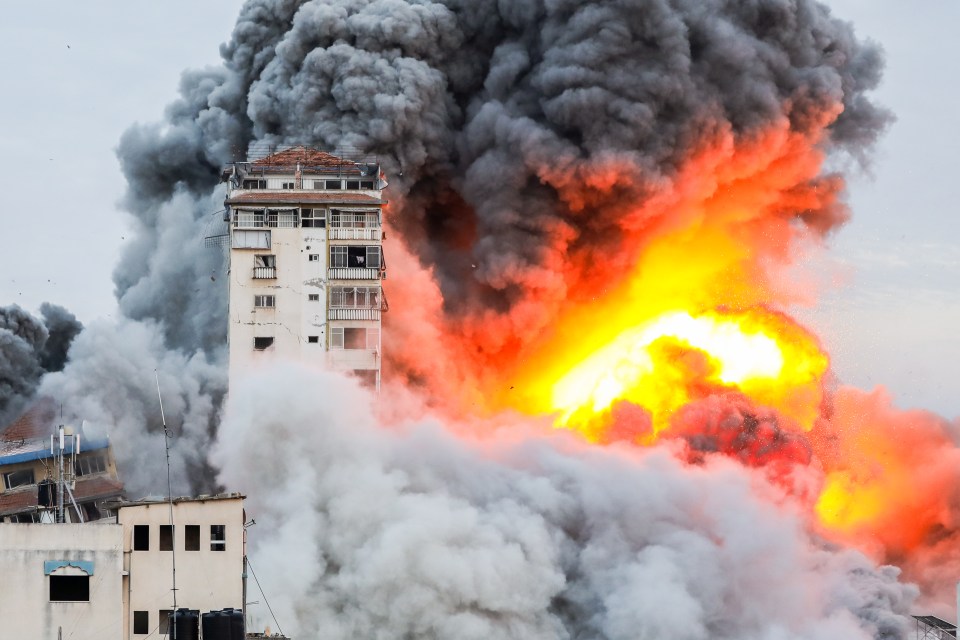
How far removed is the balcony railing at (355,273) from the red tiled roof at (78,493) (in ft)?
38.7

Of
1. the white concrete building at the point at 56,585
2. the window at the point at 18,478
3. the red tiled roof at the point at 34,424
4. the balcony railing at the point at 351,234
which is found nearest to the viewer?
the white concrete building at the point at 56,585

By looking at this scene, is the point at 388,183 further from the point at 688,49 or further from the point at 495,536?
the point at 495,536

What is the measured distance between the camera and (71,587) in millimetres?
52844

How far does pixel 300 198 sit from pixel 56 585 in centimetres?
2712

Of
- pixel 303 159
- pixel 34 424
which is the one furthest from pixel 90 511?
pixel 303 159

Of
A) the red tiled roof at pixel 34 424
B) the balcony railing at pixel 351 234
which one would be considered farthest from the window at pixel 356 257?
the red tiled roof at pixel 34 424

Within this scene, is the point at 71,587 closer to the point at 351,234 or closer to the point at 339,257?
the point at 339,257

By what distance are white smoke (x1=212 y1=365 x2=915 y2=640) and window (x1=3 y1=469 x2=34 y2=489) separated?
297 inches

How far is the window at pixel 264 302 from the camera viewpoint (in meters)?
75.4

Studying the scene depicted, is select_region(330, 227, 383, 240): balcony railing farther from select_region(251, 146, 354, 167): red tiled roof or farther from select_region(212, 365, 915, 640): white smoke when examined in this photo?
select_region(212, 365, 915, 640): white smoke

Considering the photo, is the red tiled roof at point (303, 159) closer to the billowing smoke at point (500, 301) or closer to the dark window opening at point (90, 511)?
the billowing smoke at point (500, 301)

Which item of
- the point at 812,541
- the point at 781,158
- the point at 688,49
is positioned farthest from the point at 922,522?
the point at 688,49

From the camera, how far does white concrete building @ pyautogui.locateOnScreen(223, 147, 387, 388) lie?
75.3m

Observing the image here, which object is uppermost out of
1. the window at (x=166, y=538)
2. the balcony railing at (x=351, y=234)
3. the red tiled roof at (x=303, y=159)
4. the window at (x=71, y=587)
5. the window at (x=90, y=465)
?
the red tiled roof at (x=303, y=159)
